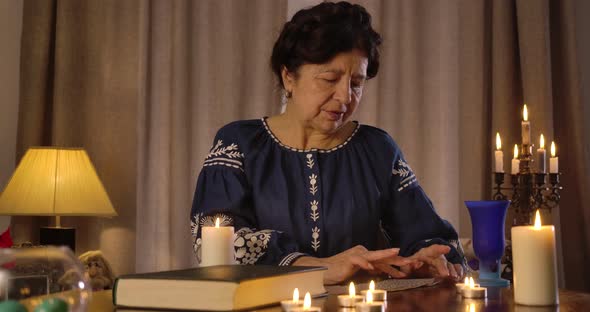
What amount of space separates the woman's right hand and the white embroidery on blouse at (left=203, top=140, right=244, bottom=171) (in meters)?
0.49

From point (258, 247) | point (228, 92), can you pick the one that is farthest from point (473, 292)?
point (228, 92)

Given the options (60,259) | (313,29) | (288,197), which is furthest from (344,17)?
(60,259)

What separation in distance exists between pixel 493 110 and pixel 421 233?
1.95 meters

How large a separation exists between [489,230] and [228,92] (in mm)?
2441

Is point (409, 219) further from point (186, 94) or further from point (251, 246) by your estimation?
point (186, 94)

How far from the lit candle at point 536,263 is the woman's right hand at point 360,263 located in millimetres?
390

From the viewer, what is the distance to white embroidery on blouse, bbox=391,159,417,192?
2.22m

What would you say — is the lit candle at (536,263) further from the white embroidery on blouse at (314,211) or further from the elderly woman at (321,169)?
the white embroidery on blouse at (314,211)

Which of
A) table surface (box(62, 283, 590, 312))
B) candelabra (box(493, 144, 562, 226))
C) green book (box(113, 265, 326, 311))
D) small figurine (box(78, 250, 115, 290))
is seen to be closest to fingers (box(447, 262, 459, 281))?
table surface (box(62, 283, 590, 312))

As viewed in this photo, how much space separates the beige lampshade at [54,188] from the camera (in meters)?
3.24

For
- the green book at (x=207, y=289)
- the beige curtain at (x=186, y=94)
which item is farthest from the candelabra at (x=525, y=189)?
the green book at (x=207, y=289)

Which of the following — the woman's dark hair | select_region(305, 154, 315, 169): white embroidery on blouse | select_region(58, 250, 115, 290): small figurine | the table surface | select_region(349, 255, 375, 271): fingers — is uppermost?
the woman's dark hair

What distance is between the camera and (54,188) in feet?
10.8

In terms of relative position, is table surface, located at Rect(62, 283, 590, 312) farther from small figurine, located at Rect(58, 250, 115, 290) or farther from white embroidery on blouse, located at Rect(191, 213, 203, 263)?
small figurine, located at Rect(58, 250, 115, 290)
